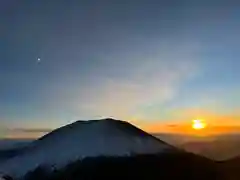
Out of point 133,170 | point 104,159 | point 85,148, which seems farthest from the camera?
point 104,159

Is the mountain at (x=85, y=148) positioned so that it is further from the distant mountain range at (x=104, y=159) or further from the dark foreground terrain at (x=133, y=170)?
the dark foreground terrain at (x=133, y=170)

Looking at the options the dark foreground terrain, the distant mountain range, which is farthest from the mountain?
the dark foreground terrain

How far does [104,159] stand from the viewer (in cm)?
869

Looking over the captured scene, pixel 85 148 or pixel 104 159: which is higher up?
pixel 85 148

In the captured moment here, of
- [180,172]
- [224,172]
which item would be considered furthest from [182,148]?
[180,172]

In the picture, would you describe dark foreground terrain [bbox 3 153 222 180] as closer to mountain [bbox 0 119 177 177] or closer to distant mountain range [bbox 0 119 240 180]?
distant mountain range [bbox 0 119 240 180]

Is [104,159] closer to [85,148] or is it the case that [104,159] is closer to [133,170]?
[85,148]

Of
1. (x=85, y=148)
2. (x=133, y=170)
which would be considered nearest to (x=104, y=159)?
(x=85, y=148)

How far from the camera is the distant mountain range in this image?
19.0 feet

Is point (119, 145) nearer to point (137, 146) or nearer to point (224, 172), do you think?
point (137, 146)

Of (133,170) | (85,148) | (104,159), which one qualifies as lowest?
(133,170)

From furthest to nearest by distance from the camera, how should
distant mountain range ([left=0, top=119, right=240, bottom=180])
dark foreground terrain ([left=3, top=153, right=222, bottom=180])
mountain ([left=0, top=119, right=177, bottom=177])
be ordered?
mountain ([left=0, top=119, right=177, bottom=177])
dark foreground terrain ([left=3, top=153, right=222, bottom=180])
distant mountain range ([left=0, top=119, right=240, bottom=180])

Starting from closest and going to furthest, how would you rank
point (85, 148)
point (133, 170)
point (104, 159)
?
point (133, 170)
point (85, 148)
point (104, 159)

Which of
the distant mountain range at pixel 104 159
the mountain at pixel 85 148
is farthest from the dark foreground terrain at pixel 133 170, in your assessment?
the mountain at pixel 85 148
